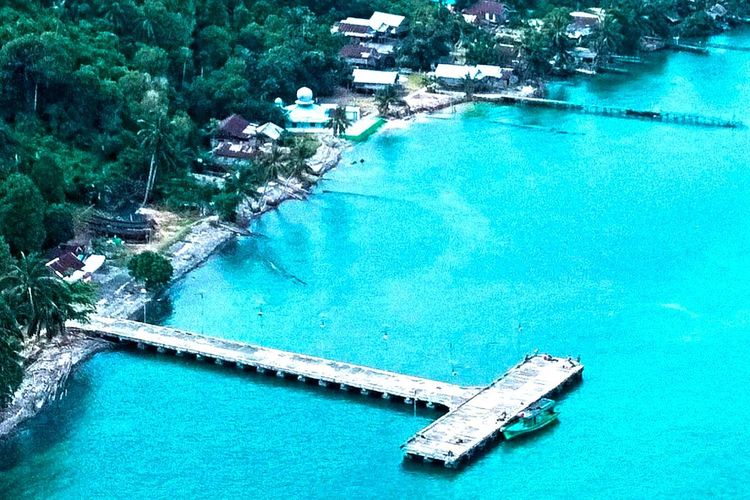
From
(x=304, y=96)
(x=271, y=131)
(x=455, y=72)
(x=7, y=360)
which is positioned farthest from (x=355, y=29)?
(x=7, y=360)

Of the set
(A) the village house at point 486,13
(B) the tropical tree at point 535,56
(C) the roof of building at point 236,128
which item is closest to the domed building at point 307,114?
(C) the roof of building at point 236,128

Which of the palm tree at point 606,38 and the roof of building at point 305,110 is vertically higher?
the palm tree at point 606,38

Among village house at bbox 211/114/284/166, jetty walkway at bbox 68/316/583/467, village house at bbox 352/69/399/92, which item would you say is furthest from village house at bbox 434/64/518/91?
jetty walkway at bbox 68/316/583/467

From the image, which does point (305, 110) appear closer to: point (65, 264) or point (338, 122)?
point (338, 122)

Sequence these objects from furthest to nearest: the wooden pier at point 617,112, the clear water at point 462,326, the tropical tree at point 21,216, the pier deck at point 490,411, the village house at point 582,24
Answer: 1. the village house at point 582,24
2. the wooden pier at point 617,112
3. the tropical tree at point 21,216
4. the pier deck at point 490,411
5. the clear water at point 462,326

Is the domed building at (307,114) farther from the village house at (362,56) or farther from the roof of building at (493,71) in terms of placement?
the roof of building at (493,71)

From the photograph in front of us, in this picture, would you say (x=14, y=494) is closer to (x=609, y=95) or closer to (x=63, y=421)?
(x=63, y=421)
